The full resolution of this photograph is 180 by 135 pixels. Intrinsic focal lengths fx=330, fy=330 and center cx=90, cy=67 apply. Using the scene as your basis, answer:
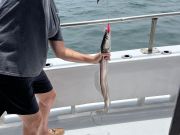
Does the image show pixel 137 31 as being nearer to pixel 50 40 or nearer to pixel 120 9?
pixel 120 9

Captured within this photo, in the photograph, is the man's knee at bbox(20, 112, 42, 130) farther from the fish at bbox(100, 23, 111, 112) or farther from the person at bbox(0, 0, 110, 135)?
the fish at bbox(100, 23, 111, 112)

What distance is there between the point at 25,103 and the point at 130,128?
1340 millimetres

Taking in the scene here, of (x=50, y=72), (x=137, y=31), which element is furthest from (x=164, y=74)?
(x=137, y=31)

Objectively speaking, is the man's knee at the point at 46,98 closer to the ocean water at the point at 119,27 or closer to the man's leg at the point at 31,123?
the man's leg at the point at 31,123

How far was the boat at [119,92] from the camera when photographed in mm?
3059

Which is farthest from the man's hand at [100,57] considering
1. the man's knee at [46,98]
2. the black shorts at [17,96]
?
the black shorts at [17,96]

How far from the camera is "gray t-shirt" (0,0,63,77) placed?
185cm

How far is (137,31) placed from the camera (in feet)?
22.0

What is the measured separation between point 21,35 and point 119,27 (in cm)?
504

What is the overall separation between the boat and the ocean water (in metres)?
2.05

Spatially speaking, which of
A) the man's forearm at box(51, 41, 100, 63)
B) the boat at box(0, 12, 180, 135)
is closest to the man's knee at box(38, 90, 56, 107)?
the man's forearm at box(51, 41, 100, 63)

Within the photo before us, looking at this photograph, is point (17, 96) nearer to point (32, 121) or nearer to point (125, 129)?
point (32, 121)

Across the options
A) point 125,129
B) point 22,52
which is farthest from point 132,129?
point 22,52

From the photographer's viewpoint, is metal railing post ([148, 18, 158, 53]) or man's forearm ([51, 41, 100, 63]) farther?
metal railing post ([148, 18, 158, 53])
